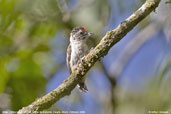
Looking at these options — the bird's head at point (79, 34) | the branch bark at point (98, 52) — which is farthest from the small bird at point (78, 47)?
the branch bark at point (98, 52)

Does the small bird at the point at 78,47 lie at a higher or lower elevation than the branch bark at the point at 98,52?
higher

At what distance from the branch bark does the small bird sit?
1601mm

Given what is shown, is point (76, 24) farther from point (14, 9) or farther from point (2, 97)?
point (14, 9)

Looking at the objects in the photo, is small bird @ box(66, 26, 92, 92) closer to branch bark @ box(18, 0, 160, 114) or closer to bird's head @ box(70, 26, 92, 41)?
bird's head @ box(70, 26, 92, 41)

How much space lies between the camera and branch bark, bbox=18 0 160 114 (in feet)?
8.69

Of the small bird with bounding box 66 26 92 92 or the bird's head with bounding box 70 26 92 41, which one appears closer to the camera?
the small bird with bounding box 66 26 92 92

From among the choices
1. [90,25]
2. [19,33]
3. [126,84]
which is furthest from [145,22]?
[19,33]

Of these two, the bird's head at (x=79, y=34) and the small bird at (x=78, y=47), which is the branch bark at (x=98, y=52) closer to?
the small bird at (x=78, y=47)

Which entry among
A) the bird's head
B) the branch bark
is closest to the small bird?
the bird's head

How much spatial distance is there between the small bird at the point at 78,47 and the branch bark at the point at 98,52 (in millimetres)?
1601

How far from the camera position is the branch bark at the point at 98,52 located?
8.69 feet

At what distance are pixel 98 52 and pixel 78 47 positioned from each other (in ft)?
6.22

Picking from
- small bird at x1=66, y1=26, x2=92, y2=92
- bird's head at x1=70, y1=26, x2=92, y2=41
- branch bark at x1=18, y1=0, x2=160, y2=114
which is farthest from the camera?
bird's head at x1=70, y1=26, x2=92, y2=41

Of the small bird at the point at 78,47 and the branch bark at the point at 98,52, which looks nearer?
the branch bark at the point at 98,52
